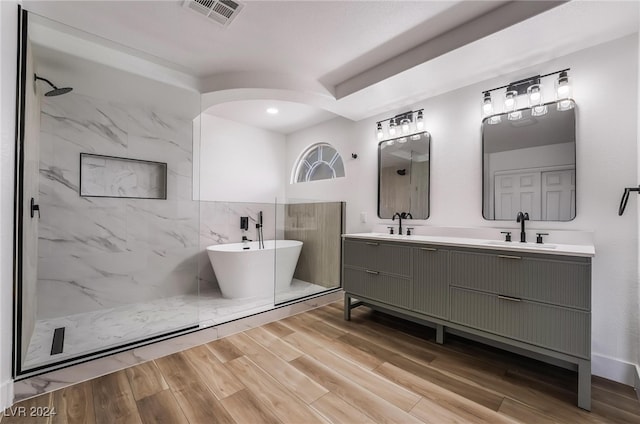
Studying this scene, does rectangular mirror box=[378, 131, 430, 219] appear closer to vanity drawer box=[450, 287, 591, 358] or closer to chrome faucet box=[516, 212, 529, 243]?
chrome faucet box=[516, 212, 529, 243]

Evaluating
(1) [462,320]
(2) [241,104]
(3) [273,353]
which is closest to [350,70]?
(2) [241,104]

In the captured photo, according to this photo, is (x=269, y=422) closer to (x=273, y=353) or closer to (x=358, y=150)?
(x=273, y=353)

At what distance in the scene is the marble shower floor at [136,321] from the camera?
1958 millimetres

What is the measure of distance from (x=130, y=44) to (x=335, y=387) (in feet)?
9.70

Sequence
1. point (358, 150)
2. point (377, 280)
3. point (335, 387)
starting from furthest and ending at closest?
point (358, 150)
point (377, 280)
point (335, 387)

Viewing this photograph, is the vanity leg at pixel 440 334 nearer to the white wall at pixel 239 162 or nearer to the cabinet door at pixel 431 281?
the cabinet door at pixel 431 281

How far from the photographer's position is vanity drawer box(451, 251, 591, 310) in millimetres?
1569

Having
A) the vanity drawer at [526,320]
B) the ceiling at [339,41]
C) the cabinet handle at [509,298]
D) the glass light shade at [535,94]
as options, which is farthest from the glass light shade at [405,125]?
the cabinet handle at [509,298]

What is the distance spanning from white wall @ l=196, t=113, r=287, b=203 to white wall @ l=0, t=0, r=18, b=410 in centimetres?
213

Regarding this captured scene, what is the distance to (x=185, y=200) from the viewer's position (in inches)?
125

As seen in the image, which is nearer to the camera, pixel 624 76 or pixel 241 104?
pixel 624 76

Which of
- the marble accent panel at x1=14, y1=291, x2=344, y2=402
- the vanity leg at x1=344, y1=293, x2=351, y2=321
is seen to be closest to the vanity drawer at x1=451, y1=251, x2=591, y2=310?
the vanity leg at x1=344, y1=293, x2=351, y2=321

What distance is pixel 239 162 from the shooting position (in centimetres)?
406

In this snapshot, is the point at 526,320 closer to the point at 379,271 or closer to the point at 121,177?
the point at 379,271
